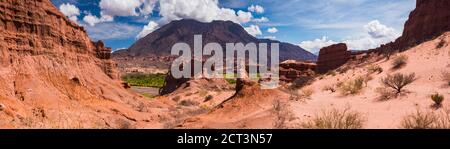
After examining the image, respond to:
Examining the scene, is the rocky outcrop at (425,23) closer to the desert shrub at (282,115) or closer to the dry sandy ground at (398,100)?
the dry sandy ground at (398,100)

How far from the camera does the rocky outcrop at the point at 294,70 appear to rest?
53844mm

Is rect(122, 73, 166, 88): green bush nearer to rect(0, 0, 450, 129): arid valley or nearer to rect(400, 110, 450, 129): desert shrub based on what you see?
rect(0, 0, 450, 129): arid valley

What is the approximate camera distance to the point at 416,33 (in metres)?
36.7

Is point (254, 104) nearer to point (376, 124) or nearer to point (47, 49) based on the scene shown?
point (376, 124)

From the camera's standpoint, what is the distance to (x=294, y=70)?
2133 inches

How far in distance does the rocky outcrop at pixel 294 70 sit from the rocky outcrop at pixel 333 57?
408cm

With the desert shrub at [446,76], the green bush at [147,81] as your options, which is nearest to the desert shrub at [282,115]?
the desert shrub at [446,76]

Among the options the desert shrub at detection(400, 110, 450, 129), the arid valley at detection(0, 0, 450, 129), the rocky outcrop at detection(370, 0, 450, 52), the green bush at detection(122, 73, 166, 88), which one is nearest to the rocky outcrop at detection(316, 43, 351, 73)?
the rocky outcrop at detection(370, 0, 450, 52)

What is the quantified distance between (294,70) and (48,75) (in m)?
39.4

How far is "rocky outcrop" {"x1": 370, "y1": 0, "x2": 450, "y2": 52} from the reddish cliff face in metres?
25.9
